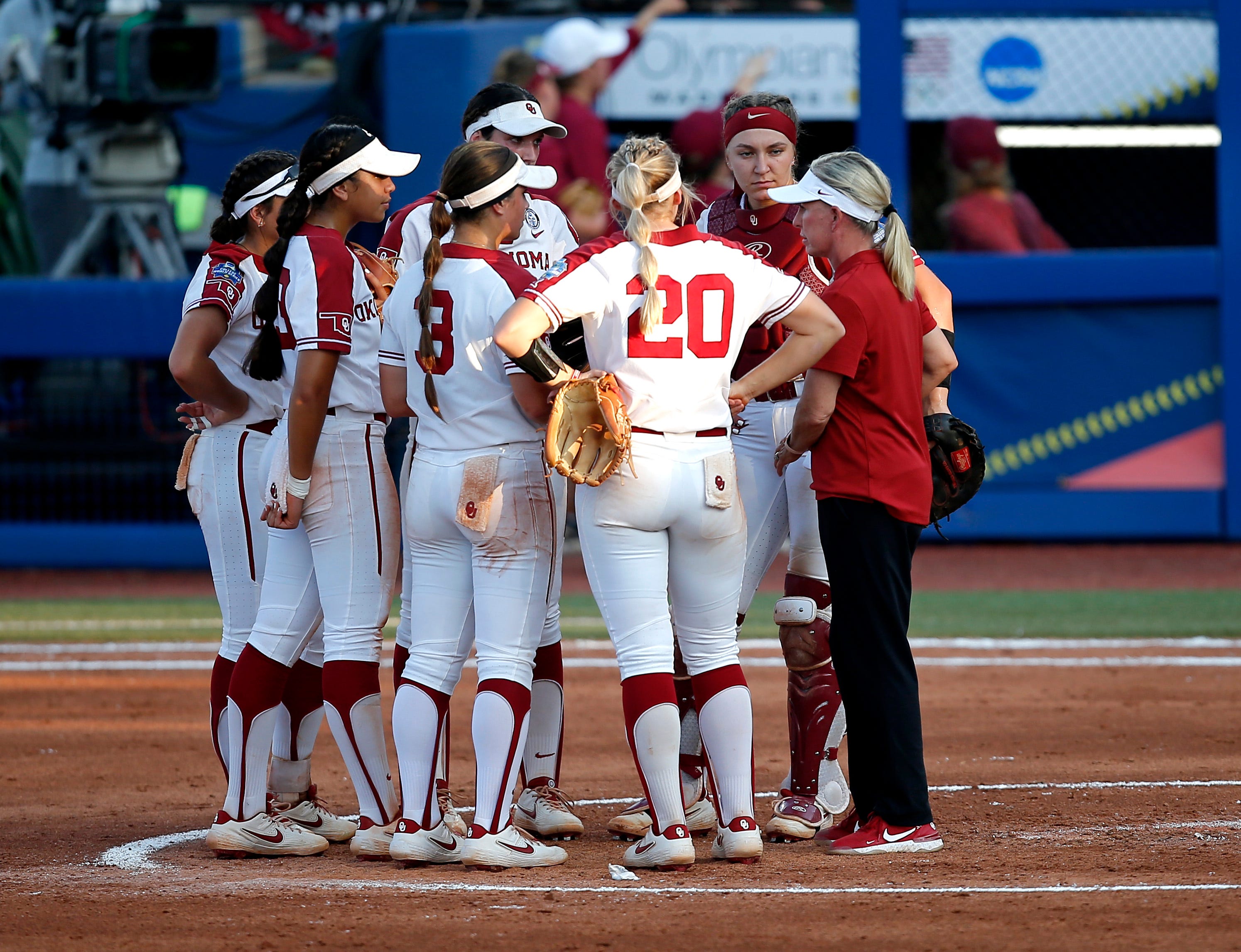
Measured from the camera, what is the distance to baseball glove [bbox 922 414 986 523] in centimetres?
474

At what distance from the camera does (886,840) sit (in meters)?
4.59

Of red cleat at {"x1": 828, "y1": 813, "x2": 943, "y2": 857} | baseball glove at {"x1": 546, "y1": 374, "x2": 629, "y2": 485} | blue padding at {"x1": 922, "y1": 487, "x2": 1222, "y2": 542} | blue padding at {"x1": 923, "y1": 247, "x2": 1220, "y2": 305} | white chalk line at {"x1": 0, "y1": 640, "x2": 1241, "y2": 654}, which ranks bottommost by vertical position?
red cleat at {"x1": 828, "y1": 813, "x2": 943, "y2": 857}

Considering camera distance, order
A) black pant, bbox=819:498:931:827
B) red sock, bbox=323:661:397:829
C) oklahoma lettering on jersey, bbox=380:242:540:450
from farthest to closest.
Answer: red sock, bbox=323:661:397:829, black pant, bbox=819:498:931:827, oklahoma lettering on jersey, bbox=380:242:540:450

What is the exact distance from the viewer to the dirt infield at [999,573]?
1130 cm

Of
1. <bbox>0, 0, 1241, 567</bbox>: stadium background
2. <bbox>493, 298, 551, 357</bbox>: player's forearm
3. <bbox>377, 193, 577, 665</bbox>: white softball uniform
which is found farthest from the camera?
<bbox>0, 0, 1241, 567</bbox>: stadium background

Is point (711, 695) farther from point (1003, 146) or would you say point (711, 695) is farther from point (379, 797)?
point (1003, 146)

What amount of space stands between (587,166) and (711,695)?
25.2 ft

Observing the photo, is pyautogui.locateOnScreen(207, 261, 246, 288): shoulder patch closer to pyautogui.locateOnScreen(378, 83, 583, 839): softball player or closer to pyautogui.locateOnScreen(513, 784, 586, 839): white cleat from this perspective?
pyautogui.locateOnScreen(378, 83, 583, 839): softball player

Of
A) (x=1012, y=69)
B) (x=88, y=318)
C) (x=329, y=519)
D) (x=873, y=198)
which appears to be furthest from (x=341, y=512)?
(x=1012, y=69)

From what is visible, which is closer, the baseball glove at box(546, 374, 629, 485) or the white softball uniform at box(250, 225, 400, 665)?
the baseball glove at box(546, 374, 629, 485)

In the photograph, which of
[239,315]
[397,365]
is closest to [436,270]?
[397,365]

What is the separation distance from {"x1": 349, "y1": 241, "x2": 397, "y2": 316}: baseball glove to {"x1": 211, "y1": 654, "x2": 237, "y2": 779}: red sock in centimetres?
119

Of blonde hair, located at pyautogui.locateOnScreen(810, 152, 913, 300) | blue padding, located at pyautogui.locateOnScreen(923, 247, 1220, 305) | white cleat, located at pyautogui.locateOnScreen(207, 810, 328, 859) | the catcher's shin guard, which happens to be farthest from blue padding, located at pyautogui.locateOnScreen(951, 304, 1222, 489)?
white cleat, located at pyautogui.locateOnScreen(207, 810, 328, 859)

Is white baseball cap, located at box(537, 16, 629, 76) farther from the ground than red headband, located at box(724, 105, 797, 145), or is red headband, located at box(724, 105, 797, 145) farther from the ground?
white baseball cap, located at box(537, 16, 629, 76)
